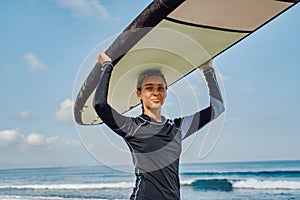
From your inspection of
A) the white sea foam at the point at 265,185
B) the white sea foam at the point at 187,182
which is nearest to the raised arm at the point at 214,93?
the white sea foam at the point at 265,185

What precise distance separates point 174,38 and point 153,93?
1.12 feet

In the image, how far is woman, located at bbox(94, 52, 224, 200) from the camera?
1.67 m

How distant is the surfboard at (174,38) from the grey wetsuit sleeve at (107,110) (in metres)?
0.10

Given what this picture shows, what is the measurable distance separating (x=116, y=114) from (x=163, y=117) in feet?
0.81

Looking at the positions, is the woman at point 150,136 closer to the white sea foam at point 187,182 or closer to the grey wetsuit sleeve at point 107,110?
the grey wetsuit sleeve at point 107,110

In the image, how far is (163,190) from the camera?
1663 millimetres

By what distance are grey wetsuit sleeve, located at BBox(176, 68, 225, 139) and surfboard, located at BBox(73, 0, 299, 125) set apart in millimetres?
209

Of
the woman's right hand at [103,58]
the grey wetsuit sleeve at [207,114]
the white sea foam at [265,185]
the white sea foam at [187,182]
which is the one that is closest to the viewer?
the woman's right hand at [103,58]

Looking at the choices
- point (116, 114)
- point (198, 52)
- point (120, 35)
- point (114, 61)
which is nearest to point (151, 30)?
point (120, 35)

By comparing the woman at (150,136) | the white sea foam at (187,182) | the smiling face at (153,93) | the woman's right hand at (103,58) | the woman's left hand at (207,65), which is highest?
the white sea foam at (187,182)

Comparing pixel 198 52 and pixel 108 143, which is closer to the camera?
pixel 108 143

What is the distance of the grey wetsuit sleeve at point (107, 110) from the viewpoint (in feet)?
5.43

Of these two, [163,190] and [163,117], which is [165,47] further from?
[163,190]

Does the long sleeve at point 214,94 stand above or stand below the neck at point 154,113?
above
